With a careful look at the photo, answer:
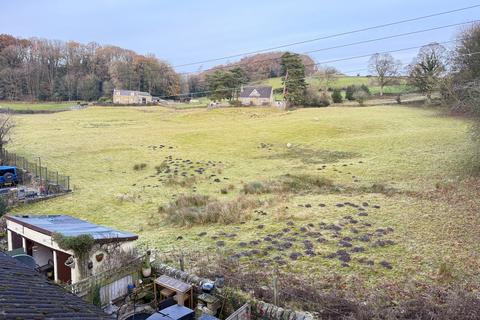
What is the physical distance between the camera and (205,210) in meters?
18.1

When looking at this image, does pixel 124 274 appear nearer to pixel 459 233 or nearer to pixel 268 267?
pixel 268 267

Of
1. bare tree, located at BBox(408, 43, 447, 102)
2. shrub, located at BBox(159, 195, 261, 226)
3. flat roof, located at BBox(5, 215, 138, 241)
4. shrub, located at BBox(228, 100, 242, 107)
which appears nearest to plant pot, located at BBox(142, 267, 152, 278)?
flat roof, located at BBox(5, 215, 138, 241)

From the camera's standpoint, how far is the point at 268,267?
11977mm

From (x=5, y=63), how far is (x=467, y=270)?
12013cm

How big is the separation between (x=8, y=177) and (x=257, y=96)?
54.9 metres

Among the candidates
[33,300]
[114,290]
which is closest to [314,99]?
[114,290]

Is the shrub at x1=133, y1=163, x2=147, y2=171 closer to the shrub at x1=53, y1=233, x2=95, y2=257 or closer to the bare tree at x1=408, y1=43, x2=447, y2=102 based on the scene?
the shrub at x1=53, y1=233, x2=95, y2=257

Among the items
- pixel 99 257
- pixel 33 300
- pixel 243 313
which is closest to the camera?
pixel 33 300

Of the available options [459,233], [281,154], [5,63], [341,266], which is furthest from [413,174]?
[5,63]

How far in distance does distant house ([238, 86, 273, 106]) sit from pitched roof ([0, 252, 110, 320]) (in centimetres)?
6576

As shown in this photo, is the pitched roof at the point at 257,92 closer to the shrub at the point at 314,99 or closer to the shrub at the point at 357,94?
the shrub at the point at 314,99

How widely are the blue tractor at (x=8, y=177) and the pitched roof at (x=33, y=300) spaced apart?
881 inches

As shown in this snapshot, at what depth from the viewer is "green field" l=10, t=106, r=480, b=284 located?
43.4 ft

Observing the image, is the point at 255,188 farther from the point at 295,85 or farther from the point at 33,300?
the point at 295,85
